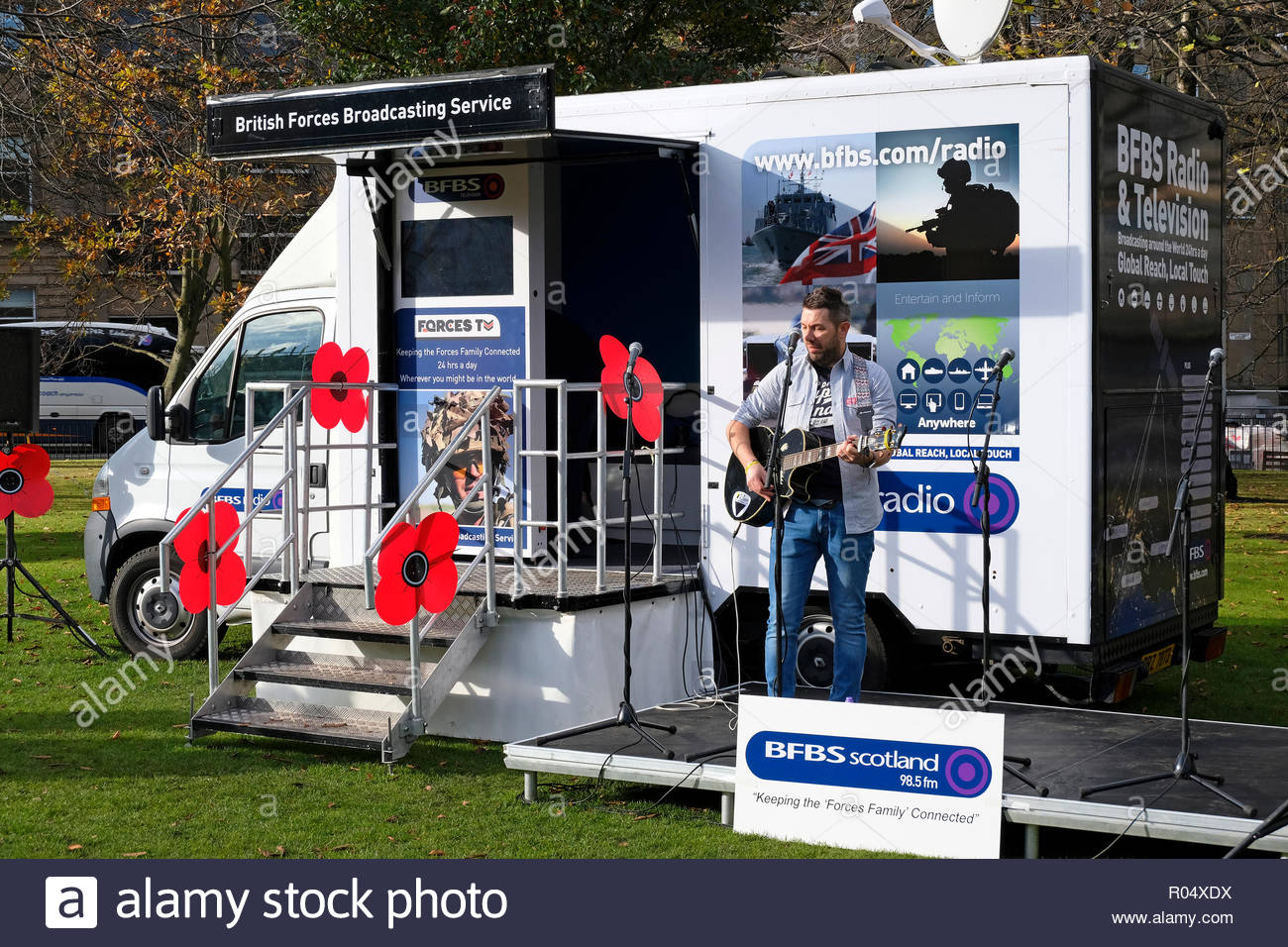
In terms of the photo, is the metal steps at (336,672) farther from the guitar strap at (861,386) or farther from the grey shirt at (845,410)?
the guitar strap at (861,386)

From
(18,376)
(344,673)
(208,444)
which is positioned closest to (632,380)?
(344,673)

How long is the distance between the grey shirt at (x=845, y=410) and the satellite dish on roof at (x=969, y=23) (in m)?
1.88

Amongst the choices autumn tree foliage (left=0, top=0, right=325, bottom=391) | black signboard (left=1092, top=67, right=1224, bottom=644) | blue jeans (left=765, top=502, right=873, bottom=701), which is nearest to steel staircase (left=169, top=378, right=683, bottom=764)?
blue jeans (left=765, top=502, right=873, bottom=701)

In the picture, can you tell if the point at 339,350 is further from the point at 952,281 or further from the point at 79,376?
the point at 79,376

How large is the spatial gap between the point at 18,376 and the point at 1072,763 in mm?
8280

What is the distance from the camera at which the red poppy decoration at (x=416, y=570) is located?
6.92 m

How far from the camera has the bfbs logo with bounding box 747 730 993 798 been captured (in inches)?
223

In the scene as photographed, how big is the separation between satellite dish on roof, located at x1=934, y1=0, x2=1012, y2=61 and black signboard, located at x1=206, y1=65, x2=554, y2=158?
2067mm

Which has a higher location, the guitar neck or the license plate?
the guitar neck

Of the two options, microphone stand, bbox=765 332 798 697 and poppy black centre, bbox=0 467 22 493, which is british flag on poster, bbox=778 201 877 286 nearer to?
microphone stand, bbox=765 332 798 697

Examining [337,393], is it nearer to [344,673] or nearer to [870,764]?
[344,673]

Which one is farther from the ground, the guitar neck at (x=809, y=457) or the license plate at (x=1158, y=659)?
the guitar neck at (x=809, y=457)
